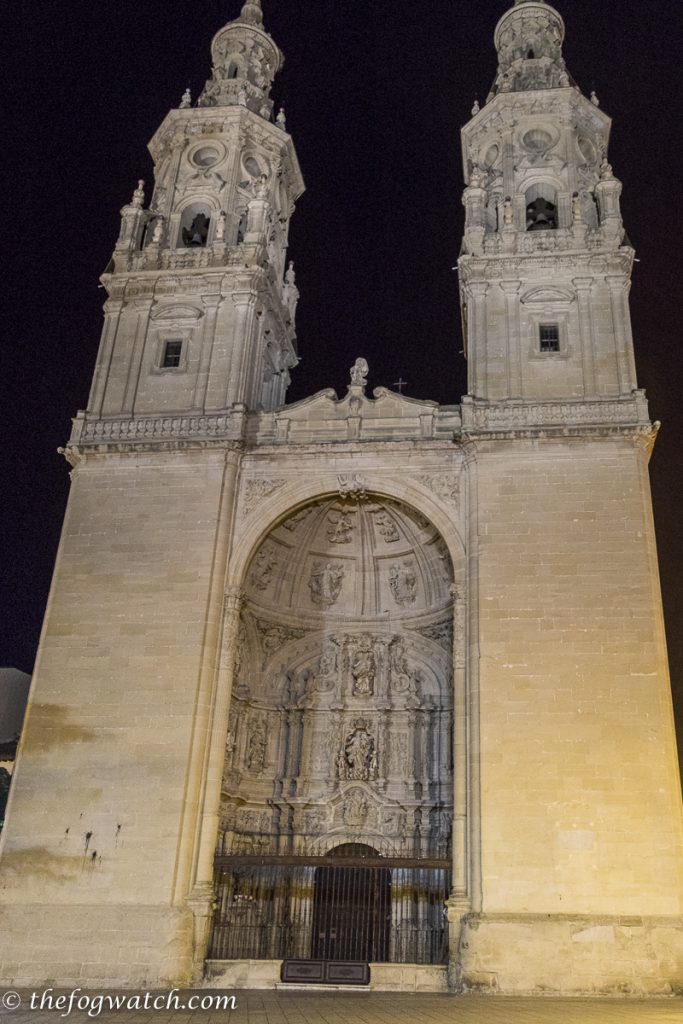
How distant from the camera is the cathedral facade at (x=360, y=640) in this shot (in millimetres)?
16672

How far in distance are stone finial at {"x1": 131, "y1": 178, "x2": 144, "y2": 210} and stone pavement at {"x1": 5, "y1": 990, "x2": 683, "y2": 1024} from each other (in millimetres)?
20283

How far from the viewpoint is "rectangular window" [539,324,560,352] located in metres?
21.9

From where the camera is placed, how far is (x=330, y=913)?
63.7 ft

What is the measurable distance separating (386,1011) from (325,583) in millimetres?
11553

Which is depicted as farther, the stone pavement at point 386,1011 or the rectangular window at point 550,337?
the rectangular window at point 550,337

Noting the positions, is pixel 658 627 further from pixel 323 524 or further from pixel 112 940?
pixel 112 940

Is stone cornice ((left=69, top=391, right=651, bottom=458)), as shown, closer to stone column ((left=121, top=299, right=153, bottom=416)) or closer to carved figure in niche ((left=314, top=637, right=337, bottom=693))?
stone column ((left=121, top=299, right=153, bottom=416))

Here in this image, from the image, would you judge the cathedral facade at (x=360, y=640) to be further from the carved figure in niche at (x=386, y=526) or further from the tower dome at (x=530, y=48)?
the tower dome at (x=530, y=48)

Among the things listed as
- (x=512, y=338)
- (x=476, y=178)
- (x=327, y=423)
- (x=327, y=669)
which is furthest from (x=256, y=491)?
(x=476, y=178)

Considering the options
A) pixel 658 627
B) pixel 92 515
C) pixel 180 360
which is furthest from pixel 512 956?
pixel 180 360

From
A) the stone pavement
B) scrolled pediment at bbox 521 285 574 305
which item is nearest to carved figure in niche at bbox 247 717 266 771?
the stone pavement

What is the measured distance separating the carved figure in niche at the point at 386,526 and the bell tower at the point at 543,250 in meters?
3.82

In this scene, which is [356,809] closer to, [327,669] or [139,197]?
[327,669]

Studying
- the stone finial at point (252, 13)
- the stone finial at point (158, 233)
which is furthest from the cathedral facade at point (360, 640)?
the stone finial at point (252, 13)
